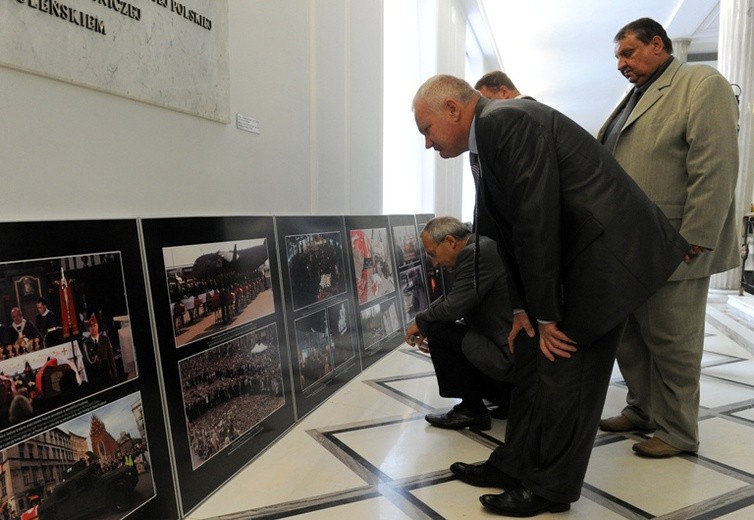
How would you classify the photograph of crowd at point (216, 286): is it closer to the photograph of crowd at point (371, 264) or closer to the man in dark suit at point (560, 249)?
the man in dark suit at point (560, 249)

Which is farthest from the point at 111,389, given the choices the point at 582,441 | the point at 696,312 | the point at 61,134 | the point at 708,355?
the point at 708,355

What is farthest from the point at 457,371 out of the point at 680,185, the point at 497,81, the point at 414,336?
the point at 497,81

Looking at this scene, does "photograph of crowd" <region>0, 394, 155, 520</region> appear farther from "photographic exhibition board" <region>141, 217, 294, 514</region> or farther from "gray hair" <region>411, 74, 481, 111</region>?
"gray hair" <region>411, 74, 481, 111</region>

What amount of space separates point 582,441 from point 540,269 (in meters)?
0.58

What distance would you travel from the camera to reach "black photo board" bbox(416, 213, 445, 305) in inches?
206

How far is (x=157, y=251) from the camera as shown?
196cm

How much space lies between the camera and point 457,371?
2.82 m

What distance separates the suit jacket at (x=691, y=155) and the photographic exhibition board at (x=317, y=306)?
1.57m

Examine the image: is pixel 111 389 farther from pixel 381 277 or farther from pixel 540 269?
pixel 381 277

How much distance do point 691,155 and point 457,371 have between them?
1.36 meters

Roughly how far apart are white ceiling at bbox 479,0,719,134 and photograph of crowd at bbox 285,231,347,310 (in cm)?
611

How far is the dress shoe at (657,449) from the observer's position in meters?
2.46

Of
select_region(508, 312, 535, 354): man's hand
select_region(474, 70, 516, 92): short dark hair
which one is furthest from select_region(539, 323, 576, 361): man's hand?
select_region(474, 70, 516, 92): short dark hair

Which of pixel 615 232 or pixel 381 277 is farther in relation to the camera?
pixel 381 277
